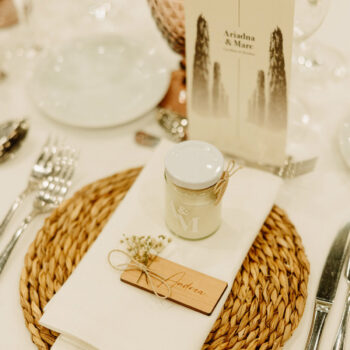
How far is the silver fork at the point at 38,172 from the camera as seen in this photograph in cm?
94

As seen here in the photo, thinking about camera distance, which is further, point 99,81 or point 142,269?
point 99,81

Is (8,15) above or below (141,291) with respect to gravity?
above

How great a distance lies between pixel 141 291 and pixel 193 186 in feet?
0.61

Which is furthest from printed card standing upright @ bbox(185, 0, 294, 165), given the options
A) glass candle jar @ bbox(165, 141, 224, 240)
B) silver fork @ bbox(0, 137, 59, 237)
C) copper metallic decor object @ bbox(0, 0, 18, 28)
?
copper metallic decor object @ bbox(0, 0, 18, 28)

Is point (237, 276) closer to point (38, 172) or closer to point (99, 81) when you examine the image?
point (38, 172)

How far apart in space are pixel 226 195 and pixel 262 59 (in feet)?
0.77

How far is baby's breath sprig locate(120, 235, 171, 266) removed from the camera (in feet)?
2.60

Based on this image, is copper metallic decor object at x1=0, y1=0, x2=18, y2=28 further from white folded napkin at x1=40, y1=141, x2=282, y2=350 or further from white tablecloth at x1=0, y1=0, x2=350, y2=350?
white folded napkin at x1=40, y1=141, x2=282, y2=350

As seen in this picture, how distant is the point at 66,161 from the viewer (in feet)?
3.34

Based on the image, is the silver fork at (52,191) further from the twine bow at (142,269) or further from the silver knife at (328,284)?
the silver knife at (328,284)

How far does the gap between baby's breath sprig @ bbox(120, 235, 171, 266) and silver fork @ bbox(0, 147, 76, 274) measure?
0.63 feet

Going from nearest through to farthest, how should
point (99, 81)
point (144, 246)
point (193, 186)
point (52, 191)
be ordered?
point (193, 186) → point (144, 246) → point (52, 191) → point (99, 81)

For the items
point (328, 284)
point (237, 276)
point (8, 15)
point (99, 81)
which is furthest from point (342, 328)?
point (8, 15)

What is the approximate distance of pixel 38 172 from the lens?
39.1 inches
